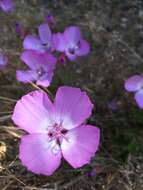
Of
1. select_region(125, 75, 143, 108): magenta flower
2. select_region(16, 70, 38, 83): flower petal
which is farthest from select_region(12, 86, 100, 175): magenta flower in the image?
select_region(125, 75, 143, 108): magenta flower

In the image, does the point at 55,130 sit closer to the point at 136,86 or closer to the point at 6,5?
the point at 136,86

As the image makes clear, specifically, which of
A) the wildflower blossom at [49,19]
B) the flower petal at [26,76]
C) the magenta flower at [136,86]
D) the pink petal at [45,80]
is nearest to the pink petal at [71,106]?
the pink petal at [45,80]

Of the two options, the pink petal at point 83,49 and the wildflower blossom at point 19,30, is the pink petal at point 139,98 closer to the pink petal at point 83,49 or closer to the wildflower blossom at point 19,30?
the pink petal at point 83,49

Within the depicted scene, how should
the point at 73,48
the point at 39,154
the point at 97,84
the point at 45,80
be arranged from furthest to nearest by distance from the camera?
1. the point at 97,84
2. the point at 73,48
3. the point at 45,80
4. the point at 39,154

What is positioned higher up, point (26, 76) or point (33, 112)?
point (33, 112)

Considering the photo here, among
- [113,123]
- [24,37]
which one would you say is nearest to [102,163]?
[113,123]

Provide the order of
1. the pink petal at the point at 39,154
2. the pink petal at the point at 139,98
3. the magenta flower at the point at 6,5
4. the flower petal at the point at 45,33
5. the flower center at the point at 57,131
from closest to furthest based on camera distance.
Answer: the pink petal at the point at 39,154 < the flower center at the point at 57,131 < the pink petal at the point at 139,98 < the flower petal at the point at 45,33 < the magenta flower at the point at 6,5

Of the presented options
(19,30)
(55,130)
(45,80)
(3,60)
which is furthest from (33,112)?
(19,30)

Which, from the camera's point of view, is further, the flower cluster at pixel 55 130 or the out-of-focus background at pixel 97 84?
the out-of-focus background at pixel 97 84
